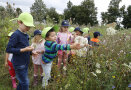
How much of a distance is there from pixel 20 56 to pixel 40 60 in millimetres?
871

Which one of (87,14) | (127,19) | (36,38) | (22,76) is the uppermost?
(87,14)

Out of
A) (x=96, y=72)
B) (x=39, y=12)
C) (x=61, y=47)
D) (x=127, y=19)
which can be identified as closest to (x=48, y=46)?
(x=61, y=47)

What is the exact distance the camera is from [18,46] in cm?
211

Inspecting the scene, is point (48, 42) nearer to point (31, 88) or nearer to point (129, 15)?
point (31, 88)

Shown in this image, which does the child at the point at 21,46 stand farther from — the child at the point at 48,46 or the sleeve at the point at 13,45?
the child at the point at 48,46

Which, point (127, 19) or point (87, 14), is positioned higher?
point (87, 14)

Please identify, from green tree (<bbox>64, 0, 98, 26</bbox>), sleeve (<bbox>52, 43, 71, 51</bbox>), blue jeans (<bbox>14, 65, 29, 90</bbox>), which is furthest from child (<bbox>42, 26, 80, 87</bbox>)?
green tree (<bbox>64, 0, 98, 26</bbox>)

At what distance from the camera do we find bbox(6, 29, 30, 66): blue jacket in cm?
200

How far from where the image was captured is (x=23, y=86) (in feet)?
7.24

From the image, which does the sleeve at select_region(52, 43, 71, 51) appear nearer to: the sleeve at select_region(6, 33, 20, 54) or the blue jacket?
the blue jacket

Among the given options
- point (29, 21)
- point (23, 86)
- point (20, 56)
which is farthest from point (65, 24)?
point (23, 86)

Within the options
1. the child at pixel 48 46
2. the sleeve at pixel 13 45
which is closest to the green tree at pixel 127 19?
the child at pixel 48 46

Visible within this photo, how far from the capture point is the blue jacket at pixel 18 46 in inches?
78.7

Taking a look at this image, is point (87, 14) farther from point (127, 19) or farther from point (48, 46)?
point (48, 46)
